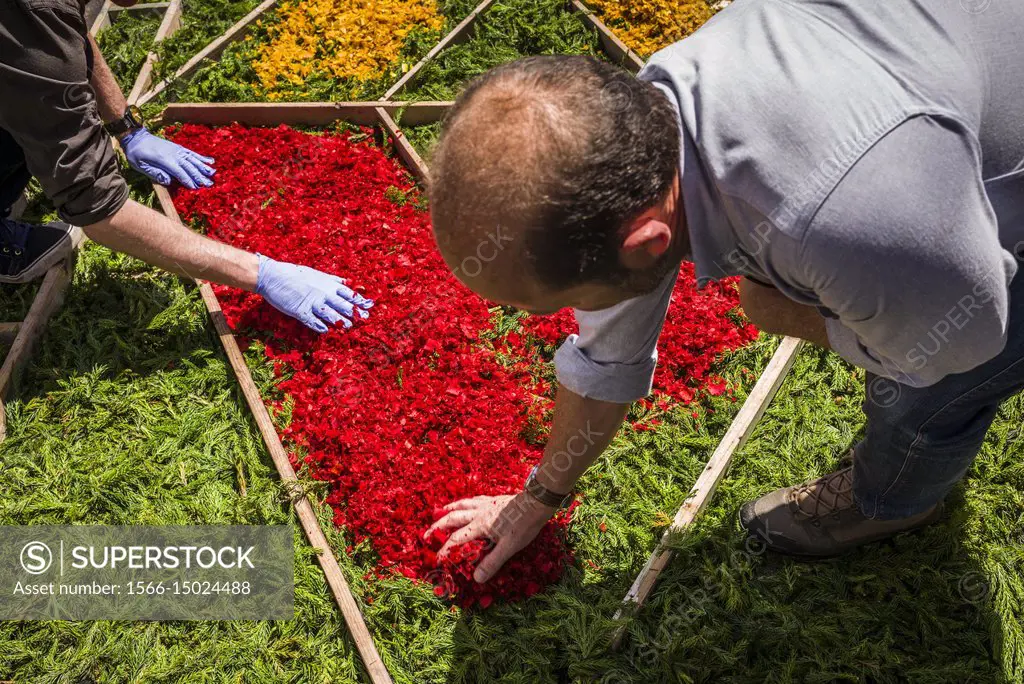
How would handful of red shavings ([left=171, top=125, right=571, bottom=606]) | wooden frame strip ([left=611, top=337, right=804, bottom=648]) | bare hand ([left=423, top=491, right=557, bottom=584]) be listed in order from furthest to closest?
handful of red shavings ([left=171, top=125, right=571, bottom=606]) < wooden frame strip ([left=611, top=337, right=804, bottom=648]) < bare hand ([left=423, top=491, right=557, bottom=584])

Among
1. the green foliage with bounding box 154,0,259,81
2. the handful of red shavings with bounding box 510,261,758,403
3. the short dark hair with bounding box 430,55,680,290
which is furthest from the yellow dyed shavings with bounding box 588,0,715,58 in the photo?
the short dark hair with bounding box 430,55,680,290

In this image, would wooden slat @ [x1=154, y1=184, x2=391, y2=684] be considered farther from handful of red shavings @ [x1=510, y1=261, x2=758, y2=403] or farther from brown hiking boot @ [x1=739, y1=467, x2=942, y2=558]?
brown hiking boot @ [x1=739, y1=467, x2=942, y2=558]

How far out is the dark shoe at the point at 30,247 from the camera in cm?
448

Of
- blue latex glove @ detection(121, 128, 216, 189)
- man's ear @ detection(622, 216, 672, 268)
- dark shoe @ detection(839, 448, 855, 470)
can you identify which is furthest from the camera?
blue latex glove @ detection(121, 128, 216, 189)

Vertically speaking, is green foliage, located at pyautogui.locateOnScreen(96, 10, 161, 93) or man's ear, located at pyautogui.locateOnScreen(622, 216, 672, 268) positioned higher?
green foliage, located at pyautogui.locateOnScreen(96, 10, 161, 93)

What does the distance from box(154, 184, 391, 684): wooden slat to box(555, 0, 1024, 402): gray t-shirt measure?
2403 millimetres

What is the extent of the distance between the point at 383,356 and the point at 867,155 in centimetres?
302

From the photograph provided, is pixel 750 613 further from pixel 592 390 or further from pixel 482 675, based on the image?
pixel 592 390

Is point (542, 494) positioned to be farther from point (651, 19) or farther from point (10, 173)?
point (651, 19)

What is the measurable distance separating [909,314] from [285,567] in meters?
3.01

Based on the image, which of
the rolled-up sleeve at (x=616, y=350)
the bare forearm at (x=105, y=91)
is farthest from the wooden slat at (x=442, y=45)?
the rolled-up sleeve at (x=616, y=350)

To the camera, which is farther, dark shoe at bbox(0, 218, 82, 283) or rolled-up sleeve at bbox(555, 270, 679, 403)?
dark shoe at bbox(0, 218, 82, 283)

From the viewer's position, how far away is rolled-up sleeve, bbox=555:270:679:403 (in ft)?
7.17

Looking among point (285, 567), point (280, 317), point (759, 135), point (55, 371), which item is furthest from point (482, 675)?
point (55, 371)
